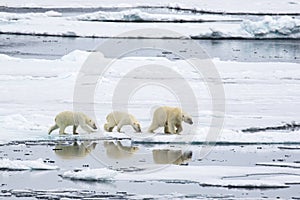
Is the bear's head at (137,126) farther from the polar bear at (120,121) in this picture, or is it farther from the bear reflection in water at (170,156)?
the bear reflection in water at (170,156)

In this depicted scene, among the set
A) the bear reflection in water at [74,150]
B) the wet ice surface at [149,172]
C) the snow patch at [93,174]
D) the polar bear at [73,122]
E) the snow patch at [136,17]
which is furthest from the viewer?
the snow patch at [136,17]

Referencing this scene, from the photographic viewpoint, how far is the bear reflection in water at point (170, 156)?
7961 millimetres

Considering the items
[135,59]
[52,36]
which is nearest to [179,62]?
[135,59]

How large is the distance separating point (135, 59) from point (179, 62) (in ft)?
2.75

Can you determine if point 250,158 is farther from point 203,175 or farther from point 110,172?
point 110,172

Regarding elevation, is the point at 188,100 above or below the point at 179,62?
below

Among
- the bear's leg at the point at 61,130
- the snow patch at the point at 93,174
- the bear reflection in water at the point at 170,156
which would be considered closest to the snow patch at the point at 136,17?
the bear's leg at the point at 61,130

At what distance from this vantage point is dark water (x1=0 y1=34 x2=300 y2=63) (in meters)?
18.2

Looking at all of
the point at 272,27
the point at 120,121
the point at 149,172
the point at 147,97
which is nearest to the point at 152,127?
the point at 120,121

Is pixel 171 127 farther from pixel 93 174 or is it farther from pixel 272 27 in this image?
pixel 272 27

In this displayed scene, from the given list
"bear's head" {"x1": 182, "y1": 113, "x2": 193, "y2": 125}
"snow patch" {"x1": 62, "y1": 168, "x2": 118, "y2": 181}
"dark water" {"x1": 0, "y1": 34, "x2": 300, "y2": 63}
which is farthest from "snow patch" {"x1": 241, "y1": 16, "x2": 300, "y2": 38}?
"snow patch" {"x1": 62, "y1": 168, "x2": 118, "y2": 181}

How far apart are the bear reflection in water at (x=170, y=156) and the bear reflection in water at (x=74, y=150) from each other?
63 centimetres

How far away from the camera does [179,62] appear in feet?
54.1

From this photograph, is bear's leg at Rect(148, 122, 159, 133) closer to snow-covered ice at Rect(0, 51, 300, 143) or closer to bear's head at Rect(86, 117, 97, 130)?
snow-covered ice at Rect(0, 51, 300, 143)
